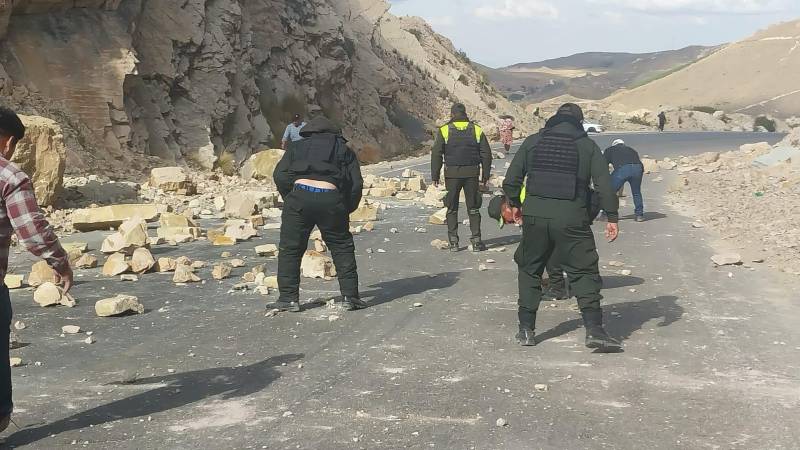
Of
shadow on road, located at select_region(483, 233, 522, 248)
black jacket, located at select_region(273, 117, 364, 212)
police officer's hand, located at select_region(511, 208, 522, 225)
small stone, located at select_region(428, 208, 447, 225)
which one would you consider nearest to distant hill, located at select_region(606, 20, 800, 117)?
small stone, located at select_region(428, 208, 447, 225)

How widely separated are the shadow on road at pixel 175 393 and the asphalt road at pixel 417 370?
0.02 metres

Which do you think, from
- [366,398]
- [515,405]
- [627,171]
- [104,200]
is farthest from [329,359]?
[104,200]

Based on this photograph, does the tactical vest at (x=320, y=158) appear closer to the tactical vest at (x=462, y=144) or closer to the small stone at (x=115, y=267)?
the small stone at (x=115, y=267)

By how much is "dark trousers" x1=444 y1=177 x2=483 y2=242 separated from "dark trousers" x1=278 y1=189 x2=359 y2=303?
147 inches

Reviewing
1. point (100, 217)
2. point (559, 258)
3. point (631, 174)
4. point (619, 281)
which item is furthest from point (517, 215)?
point (100, 217)

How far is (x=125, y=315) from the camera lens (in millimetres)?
8500

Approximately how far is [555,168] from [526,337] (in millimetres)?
1343

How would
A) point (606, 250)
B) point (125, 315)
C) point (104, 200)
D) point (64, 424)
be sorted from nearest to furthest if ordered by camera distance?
point (64, 424) < point (125, 315) < point (606, 250) < point (104, 200)

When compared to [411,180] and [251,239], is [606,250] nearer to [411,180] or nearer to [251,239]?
[251,239]

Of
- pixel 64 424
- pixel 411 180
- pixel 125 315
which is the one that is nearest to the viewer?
pixel 64 424

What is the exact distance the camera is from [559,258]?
717cm

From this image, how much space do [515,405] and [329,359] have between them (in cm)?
171

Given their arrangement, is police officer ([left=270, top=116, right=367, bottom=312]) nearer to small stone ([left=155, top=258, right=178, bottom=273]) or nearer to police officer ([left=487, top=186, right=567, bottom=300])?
police officer ([left=487, top=186, right=567, bottom=300])

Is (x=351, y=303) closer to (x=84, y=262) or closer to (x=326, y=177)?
(x=326, y=177)
